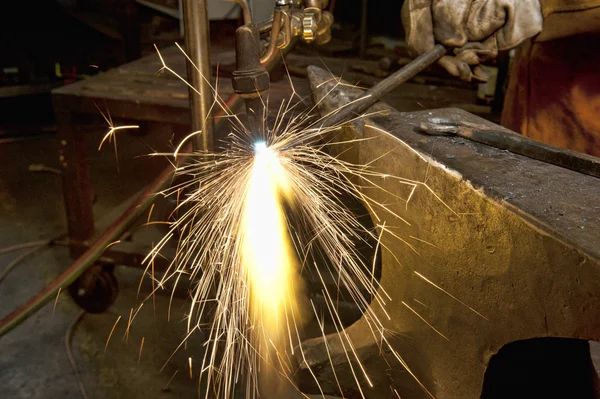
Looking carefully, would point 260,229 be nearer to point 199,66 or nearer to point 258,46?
point 199,66

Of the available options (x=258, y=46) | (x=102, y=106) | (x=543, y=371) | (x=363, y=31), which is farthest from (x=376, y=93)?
(x=363, y=31)

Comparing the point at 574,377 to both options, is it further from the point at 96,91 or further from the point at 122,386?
the point at 96,91

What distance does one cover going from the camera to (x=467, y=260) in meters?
1.37

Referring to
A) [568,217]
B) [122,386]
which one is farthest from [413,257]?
[122,386]

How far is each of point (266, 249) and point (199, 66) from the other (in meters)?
0.73

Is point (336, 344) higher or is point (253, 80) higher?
point (253, 80)

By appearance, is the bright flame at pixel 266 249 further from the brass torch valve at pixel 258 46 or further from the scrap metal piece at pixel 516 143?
the scrap metal piece at pixel 516 143

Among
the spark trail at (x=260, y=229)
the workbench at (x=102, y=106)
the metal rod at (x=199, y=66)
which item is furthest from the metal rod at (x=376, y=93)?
the workbench at (x=102, y=106)

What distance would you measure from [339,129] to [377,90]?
222 millimetres

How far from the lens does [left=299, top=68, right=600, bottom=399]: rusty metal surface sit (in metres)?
1.10

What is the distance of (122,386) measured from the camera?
2635mm

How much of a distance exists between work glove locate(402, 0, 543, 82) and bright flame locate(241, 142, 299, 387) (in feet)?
3.26

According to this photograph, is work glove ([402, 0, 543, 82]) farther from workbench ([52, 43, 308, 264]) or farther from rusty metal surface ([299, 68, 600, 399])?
workbench ([52, 43, 308, 264])

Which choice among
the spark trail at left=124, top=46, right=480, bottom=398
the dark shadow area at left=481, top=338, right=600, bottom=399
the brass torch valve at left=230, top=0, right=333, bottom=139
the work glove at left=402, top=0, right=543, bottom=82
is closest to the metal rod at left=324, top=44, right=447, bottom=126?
the spark trail at left=124, top=46, right=480, bottom=398
